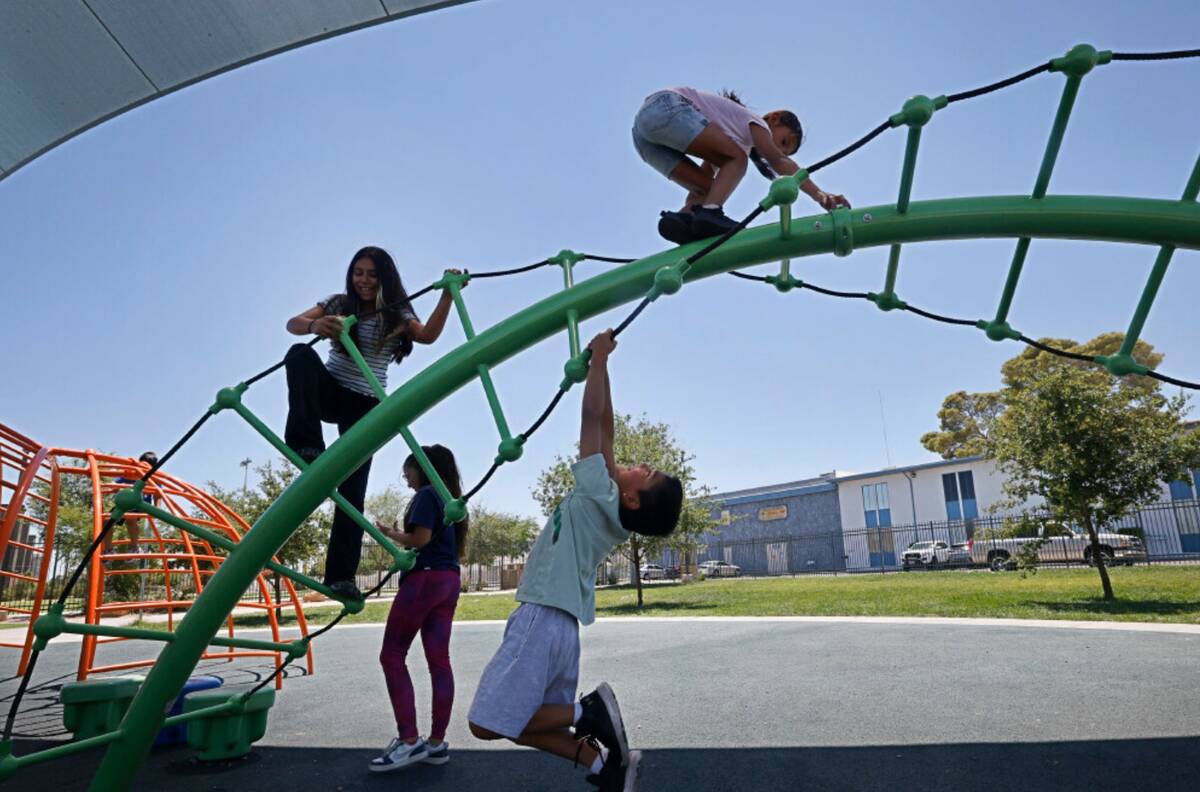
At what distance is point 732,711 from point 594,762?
6.68ft

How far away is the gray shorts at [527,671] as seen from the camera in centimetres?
241

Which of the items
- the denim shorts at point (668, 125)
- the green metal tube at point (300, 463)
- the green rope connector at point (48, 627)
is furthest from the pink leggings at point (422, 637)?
the denim shorts at point (668, 125)

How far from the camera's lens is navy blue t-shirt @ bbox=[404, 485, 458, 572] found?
11.8ft

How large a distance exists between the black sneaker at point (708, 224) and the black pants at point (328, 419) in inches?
62.5

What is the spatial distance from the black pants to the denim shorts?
1657mm

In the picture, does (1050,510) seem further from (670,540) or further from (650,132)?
(650,132)

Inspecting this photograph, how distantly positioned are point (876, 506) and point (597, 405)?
35077mm

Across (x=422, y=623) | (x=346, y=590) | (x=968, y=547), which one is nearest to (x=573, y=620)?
(x=346, y=590)

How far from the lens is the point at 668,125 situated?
114 inches

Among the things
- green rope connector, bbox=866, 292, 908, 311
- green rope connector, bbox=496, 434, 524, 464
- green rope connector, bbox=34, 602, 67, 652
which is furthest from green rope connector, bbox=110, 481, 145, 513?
green rope connector, bbox=866, 292, 908, 311

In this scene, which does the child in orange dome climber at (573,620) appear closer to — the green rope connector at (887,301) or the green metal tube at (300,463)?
the green metal tube at (300,463)

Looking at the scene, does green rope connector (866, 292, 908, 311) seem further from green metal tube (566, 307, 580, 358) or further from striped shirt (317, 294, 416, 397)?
striped shirt (317, 294, 416, 397)

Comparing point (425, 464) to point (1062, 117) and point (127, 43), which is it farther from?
point (127, 43)

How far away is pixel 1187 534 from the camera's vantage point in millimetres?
23281
